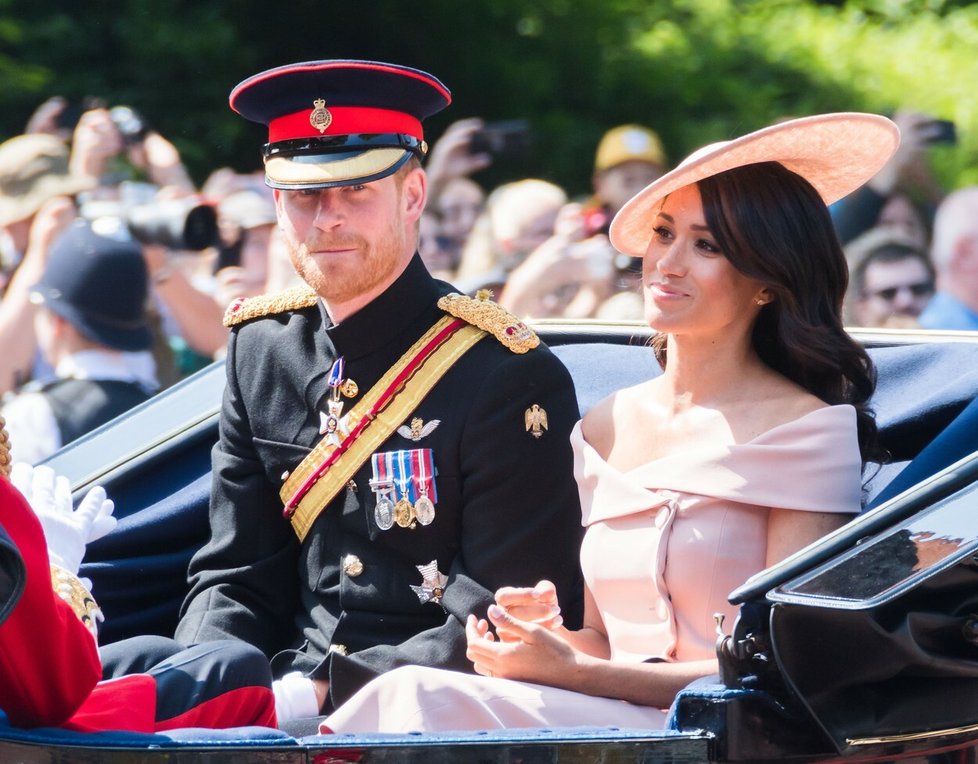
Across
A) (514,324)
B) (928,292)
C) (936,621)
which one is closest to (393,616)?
(514,324)

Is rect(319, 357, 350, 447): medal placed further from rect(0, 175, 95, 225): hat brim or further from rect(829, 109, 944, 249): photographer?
rect(0, 175, 95, 225): hat brim

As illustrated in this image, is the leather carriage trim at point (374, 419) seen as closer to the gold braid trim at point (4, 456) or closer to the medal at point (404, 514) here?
the medal at point (404, 514)

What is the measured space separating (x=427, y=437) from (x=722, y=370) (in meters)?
0.53

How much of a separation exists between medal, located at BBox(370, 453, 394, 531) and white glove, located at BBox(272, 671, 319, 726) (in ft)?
0.94

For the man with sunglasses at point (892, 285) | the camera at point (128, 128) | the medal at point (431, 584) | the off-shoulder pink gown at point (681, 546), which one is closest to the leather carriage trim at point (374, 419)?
the medal at point (431, 584)

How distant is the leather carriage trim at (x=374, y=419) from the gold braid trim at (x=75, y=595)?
0.49 metres

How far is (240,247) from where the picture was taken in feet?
19.4

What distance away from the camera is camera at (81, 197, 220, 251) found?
602cm

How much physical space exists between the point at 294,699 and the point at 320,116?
3.23 ft

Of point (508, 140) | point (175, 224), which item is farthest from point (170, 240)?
point (508, 140)

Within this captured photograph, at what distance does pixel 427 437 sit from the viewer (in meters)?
2.91

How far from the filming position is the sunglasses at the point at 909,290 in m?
5.14

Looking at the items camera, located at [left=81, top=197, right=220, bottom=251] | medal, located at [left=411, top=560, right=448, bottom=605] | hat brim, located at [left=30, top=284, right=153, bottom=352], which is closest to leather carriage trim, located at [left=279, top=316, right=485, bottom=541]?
medal, located at [left=411, top=560, right=448, bottom=605]

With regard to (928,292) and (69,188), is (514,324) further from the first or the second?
(69,188)
